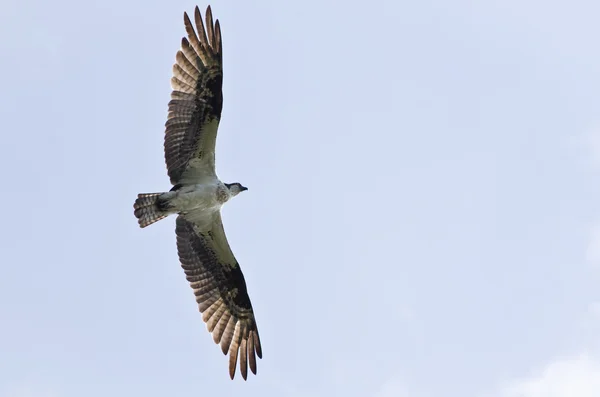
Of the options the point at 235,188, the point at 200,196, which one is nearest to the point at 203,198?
the point at 200,196

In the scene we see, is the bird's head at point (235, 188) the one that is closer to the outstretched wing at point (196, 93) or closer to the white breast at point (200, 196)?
the white breast at point (200, 196)

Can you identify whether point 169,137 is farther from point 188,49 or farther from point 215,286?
point 215,286

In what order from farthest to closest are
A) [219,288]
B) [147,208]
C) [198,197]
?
[219,288] < [198,197] < [147,208]

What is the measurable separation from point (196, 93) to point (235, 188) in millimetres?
2163

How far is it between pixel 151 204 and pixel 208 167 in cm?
138

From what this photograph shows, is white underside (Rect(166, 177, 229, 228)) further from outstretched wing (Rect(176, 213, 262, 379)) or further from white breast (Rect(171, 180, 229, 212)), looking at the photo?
outstretched wing (Rect(176, 213, 262, 379))

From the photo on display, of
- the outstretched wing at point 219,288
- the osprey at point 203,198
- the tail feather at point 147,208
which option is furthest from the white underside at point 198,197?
the outstretched wing at point 219,288

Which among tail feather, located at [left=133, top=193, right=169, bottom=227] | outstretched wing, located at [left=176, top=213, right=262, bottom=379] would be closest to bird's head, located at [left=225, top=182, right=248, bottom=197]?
outstretched wing, located at [left=176, top=213, right=262, bottom=379]

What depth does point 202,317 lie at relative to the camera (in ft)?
74.6

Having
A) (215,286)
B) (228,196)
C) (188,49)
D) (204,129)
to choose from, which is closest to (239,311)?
(215,286)

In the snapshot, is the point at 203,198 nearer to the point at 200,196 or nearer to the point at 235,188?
the point at 200,196

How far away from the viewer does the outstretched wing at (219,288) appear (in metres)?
22.4

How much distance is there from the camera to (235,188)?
22.2m

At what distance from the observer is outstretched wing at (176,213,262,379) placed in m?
22.4
